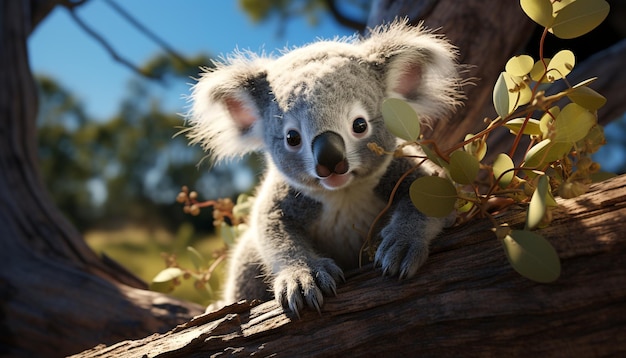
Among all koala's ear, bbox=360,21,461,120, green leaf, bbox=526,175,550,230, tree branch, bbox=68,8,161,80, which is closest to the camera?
green leaf, bbox=526,175,550,230

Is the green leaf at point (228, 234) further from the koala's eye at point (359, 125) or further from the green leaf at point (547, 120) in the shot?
the green leaf at point (547, 120)

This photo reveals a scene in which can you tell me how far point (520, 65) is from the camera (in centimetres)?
147

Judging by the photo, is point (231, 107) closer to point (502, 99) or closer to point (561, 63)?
point (502, 99)

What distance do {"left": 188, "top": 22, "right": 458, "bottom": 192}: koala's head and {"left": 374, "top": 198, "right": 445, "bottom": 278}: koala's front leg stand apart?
18cm

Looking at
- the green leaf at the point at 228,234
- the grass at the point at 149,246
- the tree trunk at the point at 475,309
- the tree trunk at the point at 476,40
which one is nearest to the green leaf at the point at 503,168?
the tree trunk at the point at 475,309

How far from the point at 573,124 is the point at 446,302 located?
0.54 metres

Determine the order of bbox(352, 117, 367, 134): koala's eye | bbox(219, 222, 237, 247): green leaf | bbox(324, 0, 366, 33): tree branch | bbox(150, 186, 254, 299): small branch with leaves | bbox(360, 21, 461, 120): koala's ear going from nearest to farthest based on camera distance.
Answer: bbox(352, 117, 367, 134): koala's eye, bbox(360, 21, 461, 120): koala's ear, bbox(150, 186, 254, 299): small branch with leaves, bbox(219, 222, 237, 247): green leaf, bbox(324, 0, 366, 33): tree branch

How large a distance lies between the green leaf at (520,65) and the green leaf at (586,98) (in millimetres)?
139

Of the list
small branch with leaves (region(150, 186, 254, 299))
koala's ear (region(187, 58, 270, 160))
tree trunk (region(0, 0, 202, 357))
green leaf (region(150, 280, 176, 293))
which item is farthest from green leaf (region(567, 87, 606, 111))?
tree trunk (region(0, 0, 202, 357))

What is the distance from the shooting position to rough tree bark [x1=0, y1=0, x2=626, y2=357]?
1.24m

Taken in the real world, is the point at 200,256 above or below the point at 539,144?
above

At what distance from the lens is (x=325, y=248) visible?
188 cm

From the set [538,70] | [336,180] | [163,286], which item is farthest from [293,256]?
[163,286]

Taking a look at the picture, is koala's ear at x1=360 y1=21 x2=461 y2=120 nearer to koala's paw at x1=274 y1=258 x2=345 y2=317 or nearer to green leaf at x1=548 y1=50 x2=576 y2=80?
green leaf at x1=548 y1=50 x2=576 y2=80
